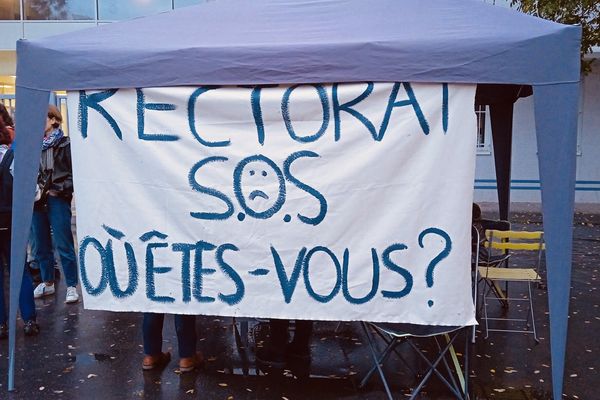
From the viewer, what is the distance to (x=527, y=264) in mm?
7848

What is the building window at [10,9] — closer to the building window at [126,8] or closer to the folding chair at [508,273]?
the building window at [126,8]

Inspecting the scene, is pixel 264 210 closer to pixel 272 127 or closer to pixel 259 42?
pixel 272 127

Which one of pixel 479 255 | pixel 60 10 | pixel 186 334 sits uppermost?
pixel 60 10

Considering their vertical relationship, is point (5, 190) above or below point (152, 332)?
above

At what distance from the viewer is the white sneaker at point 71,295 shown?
590 cm

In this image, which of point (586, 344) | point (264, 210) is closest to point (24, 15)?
point (264, 210)

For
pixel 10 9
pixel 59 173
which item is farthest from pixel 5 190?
pixel 10 9

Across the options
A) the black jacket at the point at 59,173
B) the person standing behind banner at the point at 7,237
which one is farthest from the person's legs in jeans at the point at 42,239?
the person standing behind banner at the point at 7,237

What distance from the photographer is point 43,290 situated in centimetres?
620

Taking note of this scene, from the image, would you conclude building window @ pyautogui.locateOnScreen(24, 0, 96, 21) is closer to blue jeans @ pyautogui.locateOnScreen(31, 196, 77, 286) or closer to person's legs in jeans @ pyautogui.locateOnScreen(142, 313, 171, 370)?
blue jeans @ pyautogui.locateOnScreen(31, 196, 77, 286)

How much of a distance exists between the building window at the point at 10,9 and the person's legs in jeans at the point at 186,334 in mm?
14207

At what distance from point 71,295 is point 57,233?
68cm

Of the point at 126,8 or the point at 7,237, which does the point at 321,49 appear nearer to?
the point at 7,237

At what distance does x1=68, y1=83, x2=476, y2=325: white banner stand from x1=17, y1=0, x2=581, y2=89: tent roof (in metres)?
0.11
